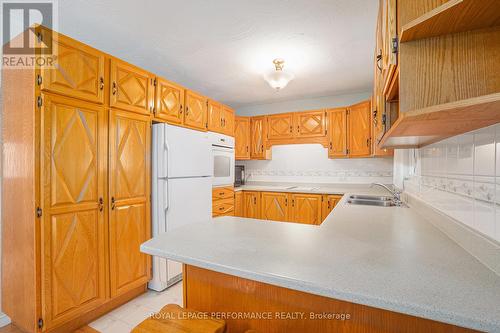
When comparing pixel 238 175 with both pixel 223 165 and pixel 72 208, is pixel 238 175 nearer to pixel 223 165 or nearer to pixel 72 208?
pixel 223 165

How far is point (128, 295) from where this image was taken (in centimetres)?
210

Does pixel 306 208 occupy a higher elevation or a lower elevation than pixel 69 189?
lower

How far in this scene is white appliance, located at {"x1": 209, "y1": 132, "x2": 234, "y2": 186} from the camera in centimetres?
315

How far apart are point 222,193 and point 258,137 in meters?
1.36

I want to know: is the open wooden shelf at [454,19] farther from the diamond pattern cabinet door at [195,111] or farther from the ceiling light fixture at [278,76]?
the diamond pattern cabinet door at [195,111]

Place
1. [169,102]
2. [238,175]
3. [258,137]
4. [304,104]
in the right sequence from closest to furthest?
[169,102] → [304,104] → [258,137] → [238,175]

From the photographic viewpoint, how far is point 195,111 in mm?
2822

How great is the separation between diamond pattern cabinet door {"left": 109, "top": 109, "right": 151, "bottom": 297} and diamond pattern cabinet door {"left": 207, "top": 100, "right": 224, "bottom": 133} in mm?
1011

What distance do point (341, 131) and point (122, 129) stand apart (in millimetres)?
3026

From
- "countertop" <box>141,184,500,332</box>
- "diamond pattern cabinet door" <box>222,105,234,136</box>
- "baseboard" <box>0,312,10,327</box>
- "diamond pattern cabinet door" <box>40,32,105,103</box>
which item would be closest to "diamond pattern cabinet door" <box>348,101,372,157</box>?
"diamond pattern cabinet door" <box>222,105,234,136</box>

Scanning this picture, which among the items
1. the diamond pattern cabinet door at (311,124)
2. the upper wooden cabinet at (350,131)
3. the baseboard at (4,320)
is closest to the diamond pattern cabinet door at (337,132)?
the upper wooden cabinet at (350,131)

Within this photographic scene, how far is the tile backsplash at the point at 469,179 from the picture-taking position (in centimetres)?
78

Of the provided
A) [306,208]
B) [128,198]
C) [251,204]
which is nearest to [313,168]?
[306,208]

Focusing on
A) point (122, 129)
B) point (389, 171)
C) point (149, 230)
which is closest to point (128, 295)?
point (149, 230)
